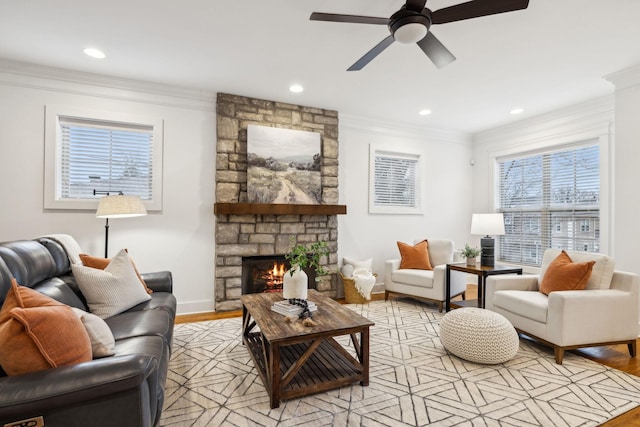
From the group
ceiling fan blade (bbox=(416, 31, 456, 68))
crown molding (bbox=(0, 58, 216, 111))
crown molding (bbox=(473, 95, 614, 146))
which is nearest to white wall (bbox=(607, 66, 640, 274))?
crown molding (bbox=(473, 95, 614, 146))

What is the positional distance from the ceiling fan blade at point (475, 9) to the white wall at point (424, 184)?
9.32ft

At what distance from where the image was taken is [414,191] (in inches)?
215

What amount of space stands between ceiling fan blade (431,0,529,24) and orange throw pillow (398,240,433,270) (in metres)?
3.09

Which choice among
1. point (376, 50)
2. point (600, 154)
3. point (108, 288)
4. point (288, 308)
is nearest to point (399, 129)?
point (600, 154)

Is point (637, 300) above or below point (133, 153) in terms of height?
below

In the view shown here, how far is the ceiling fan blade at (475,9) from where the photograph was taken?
185 cm

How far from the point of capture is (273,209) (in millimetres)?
4121

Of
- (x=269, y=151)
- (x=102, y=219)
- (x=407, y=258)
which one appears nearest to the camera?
(x=102, y=219)

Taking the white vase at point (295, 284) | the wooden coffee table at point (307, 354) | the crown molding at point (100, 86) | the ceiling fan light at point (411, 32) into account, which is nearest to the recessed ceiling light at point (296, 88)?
the crown molding at point (100, 86)

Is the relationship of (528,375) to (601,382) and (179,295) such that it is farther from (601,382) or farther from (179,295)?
(179,295)

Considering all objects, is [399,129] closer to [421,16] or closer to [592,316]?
[421,16]

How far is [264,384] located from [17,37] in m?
3.52

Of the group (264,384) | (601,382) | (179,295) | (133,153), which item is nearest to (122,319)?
(264,384)

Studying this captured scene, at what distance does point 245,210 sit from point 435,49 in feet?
8.68
